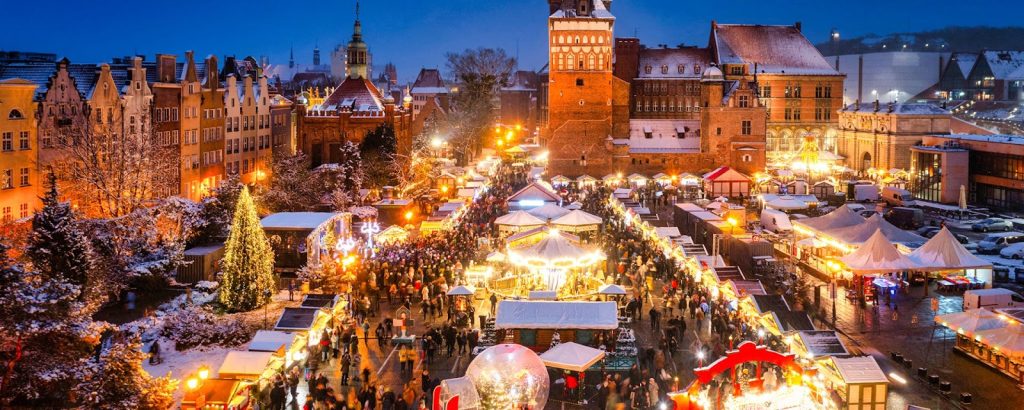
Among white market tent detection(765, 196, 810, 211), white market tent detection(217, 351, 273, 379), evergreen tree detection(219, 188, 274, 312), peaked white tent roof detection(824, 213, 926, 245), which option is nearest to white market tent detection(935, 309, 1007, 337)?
peaked white tent roof detection(824, 213, 926, 245)

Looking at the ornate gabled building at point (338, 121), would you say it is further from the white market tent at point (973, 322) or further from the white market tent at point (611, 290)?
the white market tent at point (973, 322)

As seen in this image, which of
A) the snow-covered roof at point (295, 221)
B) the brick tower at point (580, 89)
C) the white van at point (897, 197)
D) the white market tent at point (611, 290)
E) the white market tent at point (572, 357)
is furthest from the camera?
the brick tower at point (580, 89)

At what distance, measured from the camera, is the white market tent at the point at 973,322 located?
2080cm

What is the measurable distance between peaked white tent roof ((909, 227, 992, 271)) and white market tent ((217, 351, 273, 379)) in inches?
803

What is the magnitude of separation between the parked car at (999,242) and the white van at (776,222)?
7471mm

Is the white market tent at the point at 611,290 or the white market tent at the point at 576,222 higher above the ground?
the white market tent at the point at 576,222

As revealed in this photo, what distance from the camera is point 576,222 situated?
3569cm

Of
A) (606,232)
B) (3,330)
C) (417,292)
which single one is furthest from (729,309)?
(3,330)

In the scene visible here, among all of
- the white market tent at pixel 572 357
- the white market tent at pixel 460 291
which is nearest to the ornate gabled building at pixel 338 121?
the white market tent at pixel 460 291

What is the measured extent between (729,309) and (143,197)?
21.0 m

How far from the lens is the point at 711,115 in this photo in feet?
211

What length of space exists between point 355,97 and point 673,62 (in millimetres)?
31456

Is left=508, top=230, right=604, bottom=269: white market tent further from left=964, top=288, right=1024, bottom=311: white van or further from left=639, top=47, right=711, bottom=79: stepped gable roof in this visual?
left=639, top=47, right=711, bottom=79: stepped gable roof

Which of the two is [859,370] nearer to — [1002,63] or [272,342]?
[272,342]
